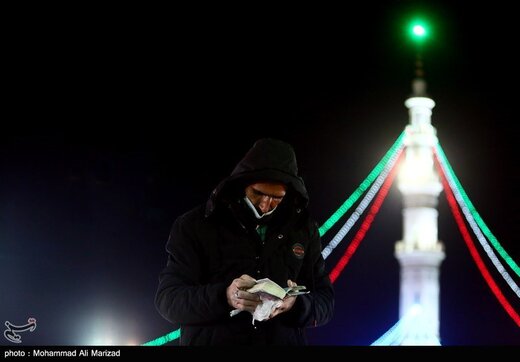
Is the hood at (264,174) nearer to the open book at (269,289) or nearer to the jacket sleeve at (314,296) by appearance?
the jacket sleeve at (314,296)

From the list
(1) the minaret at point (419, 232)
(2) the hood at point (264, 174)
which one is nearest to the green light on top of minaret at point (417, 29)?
(1) the minaret at point (419, 232)

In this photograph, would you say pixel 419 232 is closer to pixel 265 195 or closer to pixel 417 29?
pixel 417 29

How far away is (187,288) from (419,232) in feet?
121

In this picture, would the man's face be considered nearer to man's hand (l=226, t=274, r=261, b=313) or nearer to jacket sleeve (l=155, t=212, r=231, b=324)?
jacket sleeve (l=155, t=212, r=231, b=324)

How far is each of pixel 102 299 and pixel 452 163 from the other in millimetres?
25225

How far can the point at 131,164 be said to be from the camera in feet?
136

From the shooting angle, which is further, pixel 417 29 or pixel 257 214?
pixel 417 29

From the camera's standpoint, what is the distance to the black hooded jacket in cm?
331

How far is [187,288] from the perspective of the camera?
3311mm

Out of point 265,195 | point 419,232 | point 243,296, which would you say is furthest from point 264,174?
point 419,232

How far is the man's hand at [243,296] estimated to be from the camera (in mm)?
3055

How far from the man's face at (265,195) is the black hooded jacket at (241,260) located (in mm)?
33

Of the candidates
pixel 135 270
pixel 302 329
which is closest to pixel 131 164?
pixel 135 270

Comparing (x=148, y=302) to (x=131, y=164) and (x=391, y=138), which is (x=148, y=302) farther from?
(x=391, y=138)
